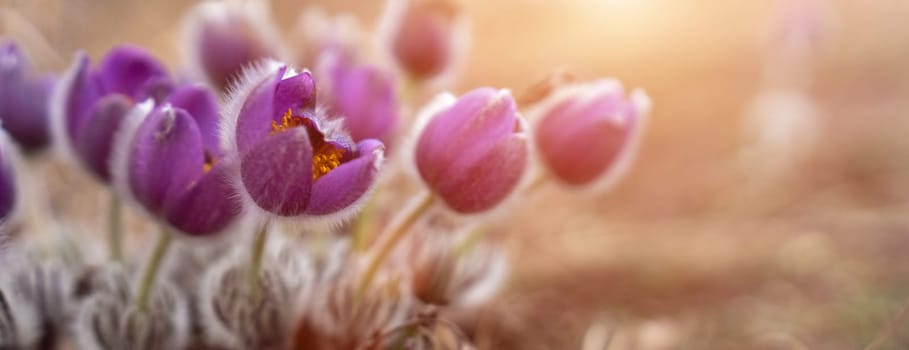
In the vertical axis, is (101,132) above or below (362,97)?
below

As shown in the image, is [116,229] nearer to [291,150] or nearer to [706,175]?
[291,150]

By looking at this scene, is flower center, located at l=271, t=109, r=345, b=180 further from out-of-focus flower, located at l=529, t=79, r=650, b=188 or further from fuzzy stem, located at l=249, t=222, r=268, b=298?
out-of-focus flower, located at l=529, t=79, r=650, b=188

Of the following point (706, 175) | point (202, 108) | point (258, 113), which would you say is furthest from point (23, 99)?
point (706, 175)

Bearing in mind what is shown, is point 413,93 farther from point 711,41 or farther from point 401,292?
point 711,41

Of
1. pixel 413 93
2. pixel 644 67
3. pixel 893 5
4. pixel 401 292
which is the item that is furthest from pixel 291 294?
pixel 893 5

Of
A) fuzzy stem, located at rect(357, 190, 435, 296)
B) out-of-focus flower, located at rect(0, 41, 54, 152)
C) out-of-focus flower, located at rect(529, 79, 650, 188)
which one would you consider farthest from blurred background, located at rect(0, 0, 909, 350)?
out-of-focus flower, located at rect(0, 41, 54, 152)

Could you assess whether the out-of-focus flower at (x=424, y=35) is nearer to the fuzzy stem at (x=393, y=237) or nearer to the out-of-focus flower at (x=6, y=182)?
the fuzzy stem at (x=393, y=237)
